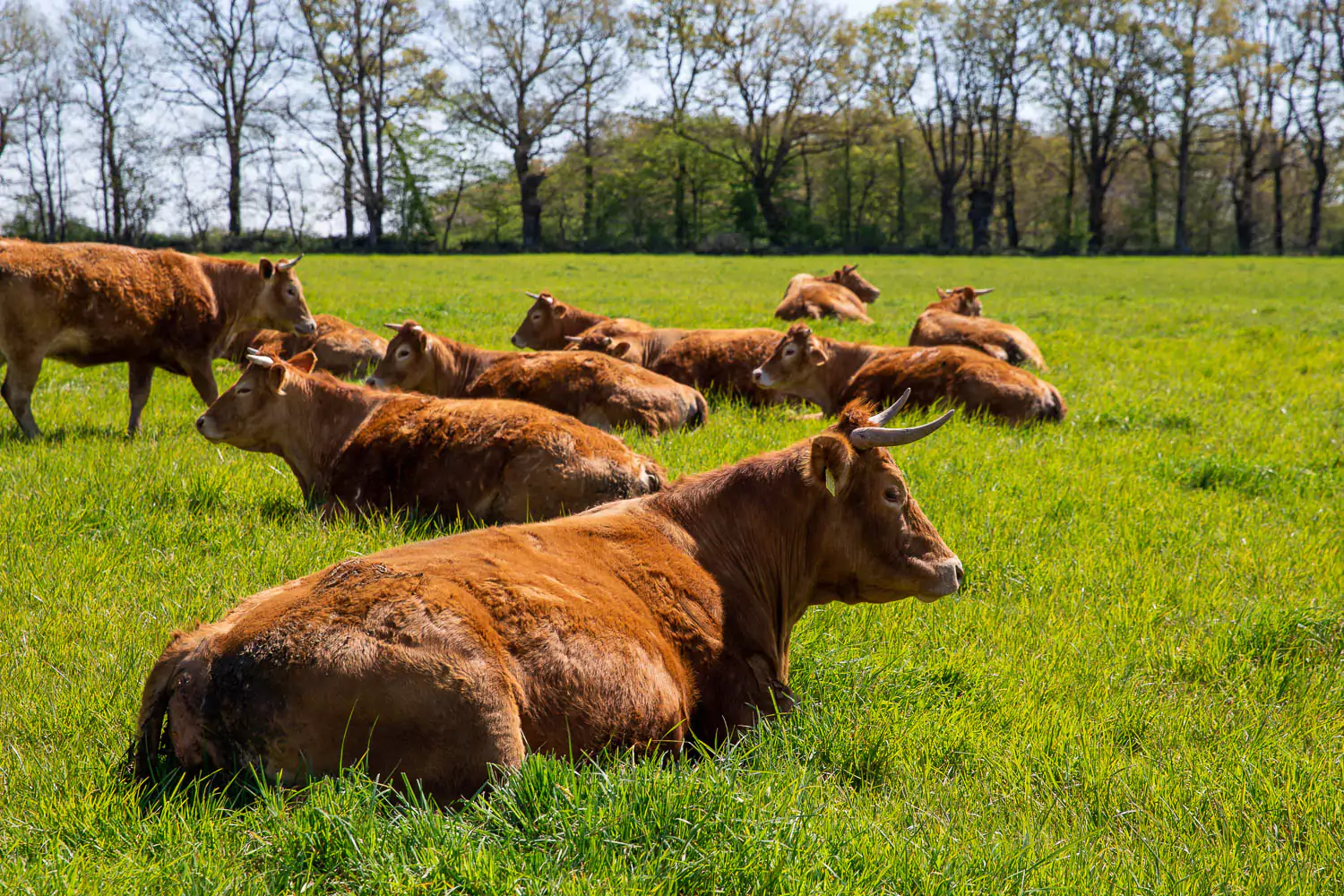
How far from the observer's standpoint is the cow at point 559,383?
29.8ft

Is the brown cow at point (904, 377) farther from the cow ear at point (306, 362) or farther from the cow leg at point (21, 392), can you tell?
the cow leg at point (21, 392)

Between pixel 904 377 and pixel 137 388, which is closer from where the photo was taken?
pixel 137 388

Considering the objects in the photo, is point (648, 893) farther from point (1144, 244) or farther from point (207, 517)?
point (1144, 244)

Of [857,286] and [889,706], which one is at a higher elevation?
[857,286]

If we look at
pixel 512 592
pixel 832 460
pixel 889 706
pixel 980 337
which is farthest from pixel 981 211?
pixel 512 592

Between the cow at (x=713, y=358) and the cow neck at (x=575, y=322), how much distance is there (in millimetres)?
1686

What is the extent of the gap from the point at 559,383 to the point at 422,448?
262 cm

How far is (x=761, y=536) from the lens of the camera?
14.1 feet

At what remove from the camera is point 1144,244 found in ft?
235

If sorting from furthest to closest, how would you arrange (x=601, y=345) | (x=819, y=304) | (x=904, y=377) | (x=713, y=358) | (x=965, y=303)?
(x=819, y=304)
(x=965, y=303)
(x=601, y=345)
(x=713, y=358)
(x=904, y=377)

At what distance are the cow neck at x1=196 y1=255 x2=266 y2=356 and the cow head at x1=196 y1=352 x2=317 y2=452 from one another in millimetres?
3937

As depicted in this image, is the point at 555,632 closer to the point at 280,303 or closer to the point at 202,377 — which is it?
the point at 202,377

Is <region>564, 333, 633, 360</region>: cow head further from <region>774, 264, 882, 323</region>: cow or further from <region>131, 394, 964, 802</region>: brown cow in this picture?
<region>131, 394, 964, 802</region>: brown cow

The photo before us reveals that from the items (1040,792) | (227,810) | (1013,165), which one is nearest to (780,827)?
(1040,792)
